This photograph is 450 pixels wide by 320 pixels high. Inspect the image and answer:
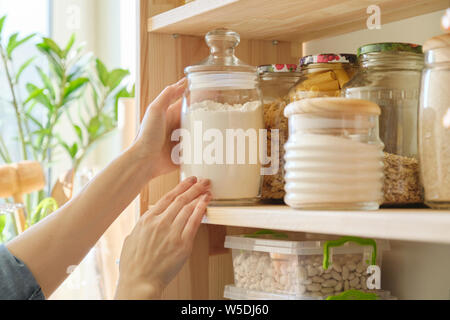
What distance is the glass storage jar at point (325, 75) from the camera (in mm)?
804

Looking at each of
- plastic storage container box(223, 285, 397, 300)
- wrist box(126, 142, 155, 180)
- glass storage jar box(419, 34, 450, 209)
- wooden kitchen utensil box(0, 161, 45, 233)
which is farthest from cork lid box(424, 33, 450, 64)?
wooden kitchen utensil box(0, 161, 45, 233)

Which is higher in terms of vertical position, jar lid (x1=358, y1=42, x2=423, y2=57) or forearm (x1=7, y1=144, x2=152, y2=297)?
jar lid (x1=358, y1=42, x2=423, y2=57)

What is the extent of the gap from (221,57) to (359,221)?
0.38m

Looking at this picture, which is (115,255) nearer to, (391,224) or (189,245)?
(189,245)

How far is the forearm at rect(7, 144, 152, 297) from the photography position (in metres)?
0.92

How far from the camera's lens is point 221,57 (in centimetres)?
87

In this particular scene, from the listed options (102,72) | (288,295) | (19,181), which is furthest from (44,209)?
(288,295)

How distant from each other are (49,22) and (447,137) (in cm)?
252

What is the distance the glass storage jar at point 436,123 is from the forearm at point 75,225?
461mm


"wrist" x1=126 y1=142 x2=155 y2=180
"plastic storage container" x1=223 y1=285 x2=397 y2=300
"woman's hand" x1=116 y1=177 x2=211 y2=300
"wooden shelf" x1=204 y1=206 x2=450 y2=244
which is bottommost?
"plastic storage container" x1=223 y1=285 x2=397 y2=300

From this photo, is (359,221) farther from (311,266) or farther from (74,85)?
(74,85)

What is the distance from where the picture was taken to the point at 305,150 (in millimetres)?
684

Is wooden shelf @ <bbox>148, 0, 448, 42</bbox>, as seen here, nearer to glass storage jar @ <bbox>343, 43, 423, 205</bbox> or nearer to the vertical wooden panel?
the vertical wooden panel

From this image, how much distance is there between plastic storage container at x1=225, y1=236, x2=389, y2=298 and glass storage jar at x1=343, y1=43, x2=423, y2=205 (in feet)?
0.59
